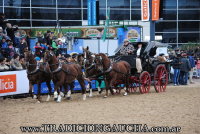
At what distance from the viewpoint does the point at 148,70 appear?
17.9 m

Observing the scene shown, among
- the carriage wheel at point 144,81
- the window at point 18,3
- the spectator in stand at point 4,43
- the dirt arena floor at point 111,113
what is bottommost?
the dirt arena floor at point 111,113

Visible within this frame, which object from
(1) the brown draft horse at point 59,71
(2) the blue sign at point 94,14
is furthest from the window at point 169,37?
(1) the brown draft horse at point 59,71

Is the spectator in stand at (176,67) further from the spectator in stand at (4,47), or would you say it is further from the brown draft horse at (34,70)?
the brown draft horse at (34,70)

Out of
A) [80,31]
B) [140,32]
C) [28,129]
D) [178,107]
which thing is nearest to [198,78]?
[140,32]

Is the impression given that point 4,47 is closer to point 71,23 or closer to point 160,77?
point 160,77

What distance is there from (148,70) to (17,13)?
17517 millimetres

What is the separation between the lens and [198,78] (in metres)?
28.7

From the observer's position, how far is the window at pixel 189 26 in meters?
39.4

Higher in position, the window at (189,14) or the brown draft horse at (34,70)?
the window at (189,14)

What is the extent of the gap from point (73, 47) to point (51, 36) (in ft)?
10.2

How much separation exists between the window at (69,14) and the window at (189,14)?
10.5 m

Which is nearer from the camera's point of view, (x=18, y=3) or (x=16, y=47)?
(x=16, y=47)

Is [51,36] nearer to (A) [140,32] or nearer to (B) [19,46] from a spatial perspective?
(B) [19,46]

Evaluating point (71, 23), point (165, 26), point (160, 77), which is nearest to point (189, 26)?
point (165, 26)
